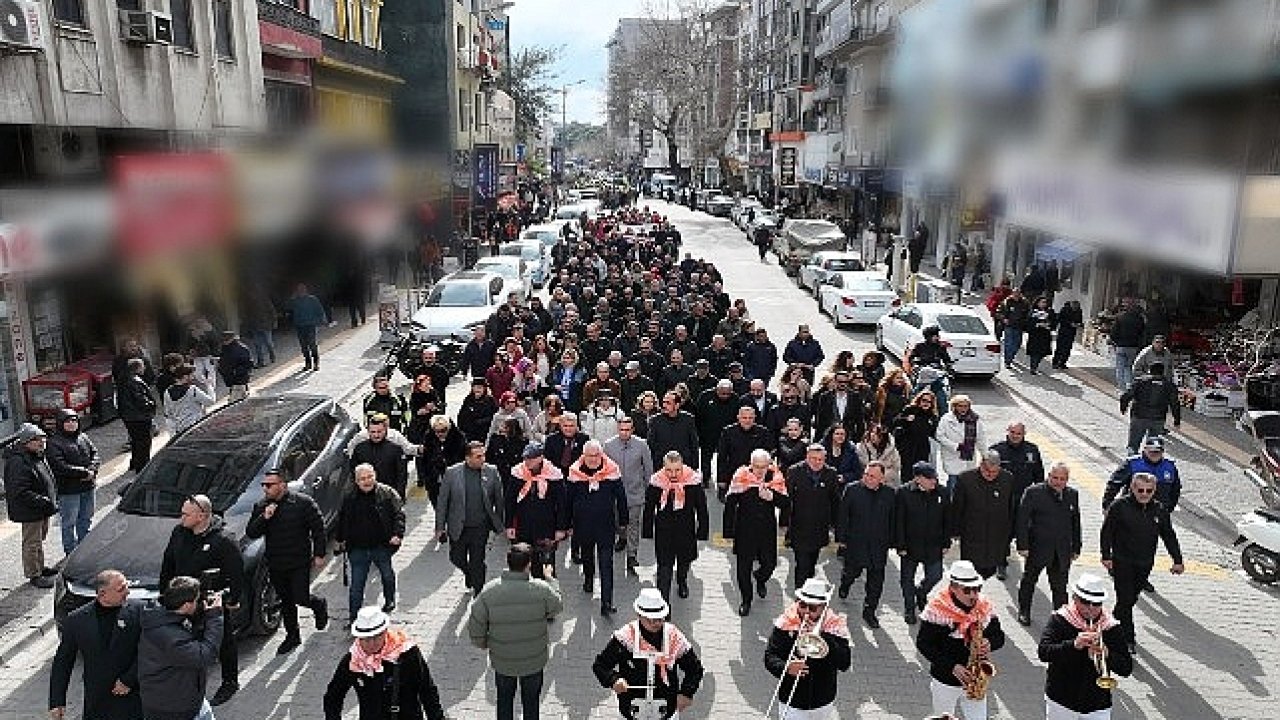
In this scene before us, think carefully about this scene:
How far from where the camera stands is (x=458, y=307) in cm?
1973

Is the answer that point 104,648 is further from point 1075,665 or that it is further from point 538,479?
point 1075,665

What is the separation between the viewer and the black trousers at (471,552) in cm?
856

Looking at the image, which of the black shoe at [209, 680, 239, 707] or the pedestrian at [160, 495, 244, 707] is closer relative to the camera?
the pedestrian at [160, 495, 244, 707]

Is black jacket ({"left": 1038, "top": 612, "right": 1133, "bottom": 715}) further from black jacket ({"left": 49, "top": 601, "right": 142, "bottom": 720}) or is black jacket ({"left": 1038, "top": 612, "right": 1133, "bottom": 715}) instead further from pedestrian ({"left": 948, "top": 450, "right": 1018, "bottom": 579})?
black jacket ({"left": 49, "top": 601, "right": 142, "bottom": 720})

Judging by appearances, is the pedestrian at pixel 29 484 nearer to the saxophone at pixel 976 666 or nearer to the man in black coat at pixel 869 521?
the man in black coat at pixel 869 521

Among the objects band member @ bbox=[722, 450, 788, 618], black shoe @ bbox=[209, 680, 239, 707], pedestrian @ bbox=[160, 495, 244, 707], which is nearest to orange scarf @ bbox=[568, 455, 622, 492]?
band member @ bbox=[722, 450, 788, 618]

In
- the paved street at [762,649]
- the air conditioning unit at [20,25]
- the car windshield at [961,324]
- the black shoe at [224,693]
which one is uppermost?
the air conditioning unit at [20,25]

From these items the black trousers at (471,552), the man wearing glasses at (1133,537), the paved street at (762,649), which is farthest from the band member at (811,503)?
the black trousers at (471,552)

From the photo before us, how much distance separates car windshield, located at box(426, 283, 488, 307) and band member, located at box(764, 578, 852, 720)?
48.9ft

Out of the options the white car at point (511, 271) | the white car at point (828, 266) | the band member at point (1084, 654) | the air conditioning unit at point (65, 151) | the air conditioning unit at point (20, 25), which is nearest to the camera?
the band member at point (1084, 654)

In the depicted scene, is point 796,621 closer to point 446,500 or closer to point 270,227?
point 446,500

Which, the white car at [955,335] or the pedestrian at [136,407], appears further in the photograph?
the white car at [955,335]

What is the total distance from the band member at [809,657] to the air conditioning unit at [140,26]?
1396cm

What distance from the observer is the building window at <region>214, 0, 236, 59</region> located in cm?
1816
